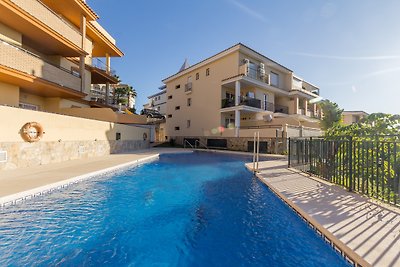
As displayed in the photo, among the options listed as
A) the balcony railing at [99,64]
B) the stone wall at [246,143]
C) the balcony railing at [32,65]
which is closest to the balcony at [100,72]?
the balcony railing at [99,64]

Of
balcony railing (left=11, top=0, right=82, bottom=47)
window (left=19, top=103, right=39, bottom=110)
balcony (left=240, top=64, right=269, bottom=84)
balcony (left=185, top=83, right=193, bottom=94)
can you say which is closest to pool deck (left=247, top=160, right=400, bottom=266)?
balcony railing (left=11, top=0, right=82, bottom=47)

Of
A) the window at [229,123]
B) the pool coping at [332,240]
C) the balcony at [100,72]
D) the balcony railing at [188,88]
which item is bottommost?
the pool coping at [332,240]

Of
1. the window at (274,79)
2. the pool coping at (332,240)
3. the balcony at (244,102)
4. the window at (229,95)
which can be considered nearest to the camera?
the pool coping at (332,240)

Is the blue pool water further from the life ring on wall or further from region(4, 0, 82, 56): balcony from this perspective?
region(4, 0, 82, 56): balcony

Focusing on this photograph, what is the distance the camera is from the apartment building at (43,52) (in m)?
11.2

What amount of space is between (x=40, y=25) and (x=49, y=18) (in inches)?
52.8

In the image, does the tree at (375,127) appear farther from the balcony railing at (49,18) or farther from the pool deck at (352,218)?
the balcony railing at (49,18)

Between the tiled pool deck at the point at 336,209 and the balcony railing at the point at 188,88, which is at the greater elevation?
the balcony railing at the point at 188,88

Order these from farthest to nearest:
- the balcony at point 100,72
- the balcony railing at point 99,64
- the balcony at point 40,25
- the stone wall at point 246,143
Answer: the stone wall at point 246,143 < the balcony railing at point 99,64 < the balcony at point 100,72 < the balcony at point 40,25

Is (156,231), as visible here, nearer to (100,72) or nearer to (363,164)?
(363,164)

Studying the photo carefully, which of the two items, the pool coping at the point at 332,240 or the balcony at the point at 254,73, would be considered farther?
the balcony at the point at 254,73

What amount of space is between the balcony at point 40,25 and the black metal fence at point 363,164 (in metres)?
16.8

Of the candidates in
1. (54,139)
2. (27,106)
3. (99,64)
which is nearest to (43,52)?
(27,106)

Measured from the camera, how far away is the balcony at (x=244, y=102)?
24.7m
